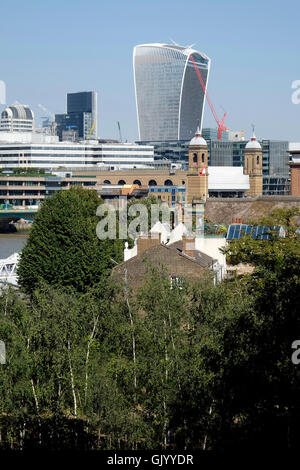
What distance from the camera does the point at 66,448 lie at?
17.8 meters

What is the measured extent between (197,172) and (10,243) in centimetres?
2034

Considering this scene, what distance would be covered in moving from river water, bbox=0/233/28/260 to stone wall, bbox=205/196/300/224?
3040 cm

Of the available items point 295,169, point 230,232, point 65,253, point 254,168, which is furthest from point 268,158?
point 65,253

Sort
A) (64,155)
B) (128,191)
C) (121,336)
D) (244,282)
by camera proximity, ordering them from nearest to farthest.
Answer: (121,336)
(244,282)
(128,191)
(64,155)

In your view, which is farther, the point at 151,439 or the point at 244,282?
the point at 244,282

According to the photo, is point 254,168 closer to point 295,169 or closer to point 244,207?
point 295,169

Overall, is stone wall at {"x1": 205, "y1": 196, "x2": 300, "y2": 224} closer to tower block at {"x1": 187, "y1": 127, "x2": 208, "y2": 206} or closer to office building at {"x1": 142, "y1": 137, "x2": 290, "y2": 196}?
tower block at {"x1": 187, "y1": 127, "x2": 208, "y2": 206}

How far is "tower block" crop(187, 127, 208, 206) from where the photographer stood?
316 feet

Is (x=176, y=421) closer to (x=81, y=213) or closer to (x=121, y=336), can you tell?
(x=121, y=336)

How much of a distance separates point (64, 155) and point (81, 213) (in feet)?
439

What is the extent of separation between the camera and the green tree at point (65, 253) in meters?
38.8

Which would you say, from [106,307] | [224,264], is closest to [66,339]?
[106,307]

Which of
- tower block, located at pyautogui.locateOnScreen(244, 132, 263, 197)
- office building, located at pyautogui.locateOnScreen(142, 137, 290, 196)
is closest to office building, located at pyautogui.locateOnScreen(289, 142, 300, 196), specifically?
tower block, located at pyautogui.locateOnScreen(244, 132, 263, 197)

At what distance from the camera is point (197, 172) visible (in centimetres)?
9806
